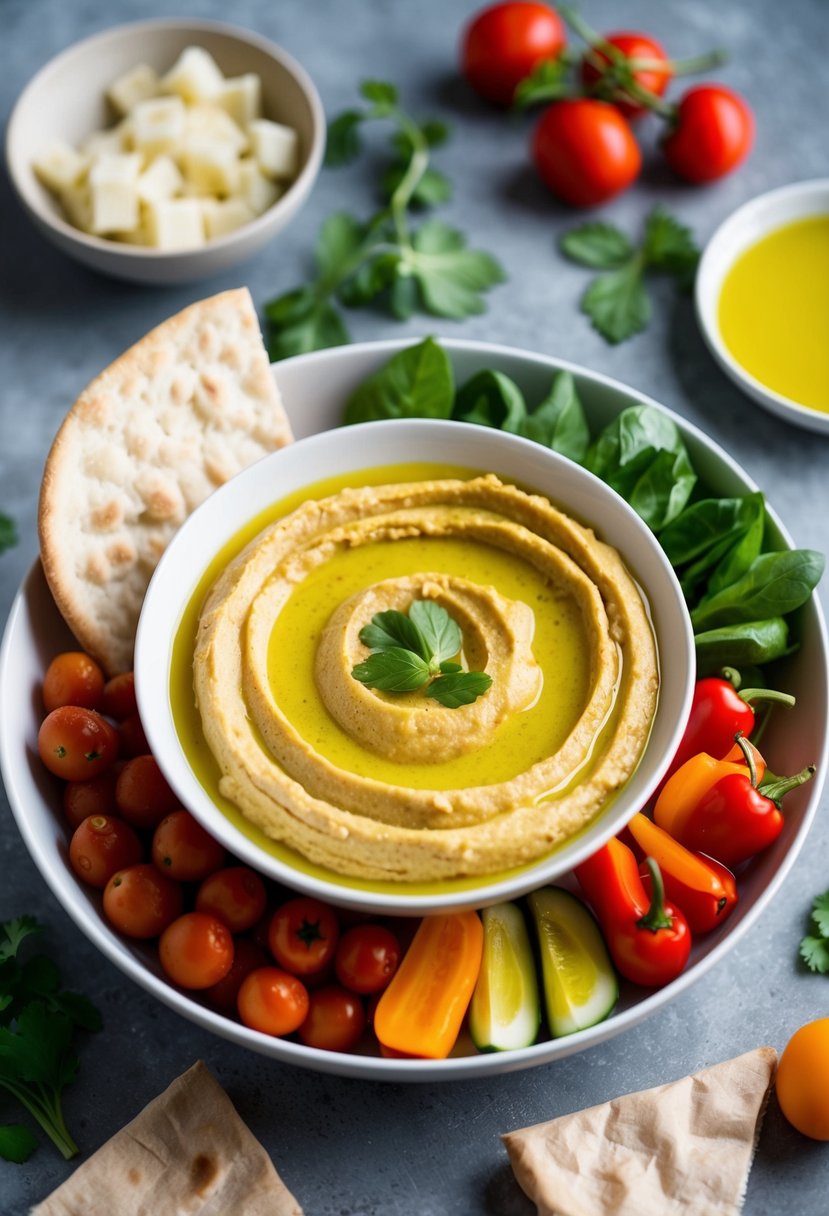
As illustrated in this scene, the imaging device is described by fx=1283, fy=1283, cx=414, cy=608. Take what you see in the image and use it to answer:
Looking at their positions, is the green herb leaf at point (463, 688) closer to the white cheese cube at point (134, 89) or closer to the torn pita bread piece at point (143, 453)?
the torn pita bread piece at point (143, 453)

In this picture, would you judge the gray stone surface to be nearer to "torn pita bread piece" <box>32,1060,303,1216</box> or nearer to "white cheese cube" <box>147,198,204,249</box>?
"torn pita bread piece" <box>32,1060,303,1216</box>

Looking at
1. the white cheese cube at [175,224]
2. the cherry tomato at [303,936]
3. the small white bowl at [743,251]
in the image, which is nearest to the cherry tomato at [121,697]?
the cherry tomato at [303,936]

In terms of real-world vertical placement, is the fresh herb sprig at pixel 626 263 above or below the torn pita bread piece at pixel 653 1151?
above

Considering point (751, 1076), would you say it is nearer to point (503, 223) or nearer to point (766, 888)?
point (766, 888)

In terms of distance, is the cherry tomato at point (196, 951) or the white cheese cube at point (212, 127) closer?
→ the cherry tomato at point (196, 951)

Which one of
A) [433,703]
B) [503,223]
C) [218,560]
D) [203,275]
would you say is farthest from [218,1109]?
[503,223]

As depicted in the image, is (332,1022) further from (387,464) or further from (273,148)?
(273,148)

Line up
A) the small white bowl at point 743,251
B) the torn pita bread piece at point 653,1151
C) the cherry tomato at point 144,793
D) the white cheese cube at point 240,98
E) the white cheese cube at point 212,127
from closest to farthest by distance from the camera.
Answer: the torn pita bread piece at point 653,1151
the cherry tomato at point 144,793
the small white bowl at point 743,251
the white cheese cube at point 212,127
the white cheese cube at point 240,98
